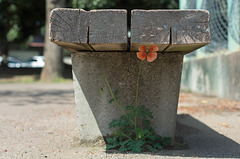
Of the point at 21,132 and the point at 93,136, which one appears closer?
the point at 93,136

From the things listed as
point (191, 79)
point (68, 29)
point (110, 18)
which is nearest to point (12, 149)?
point (68, 29)

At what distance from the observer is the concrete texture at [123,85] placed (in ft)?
7.45

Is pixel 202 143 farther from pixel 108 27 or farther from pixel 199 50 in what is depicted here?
pixel 199 50

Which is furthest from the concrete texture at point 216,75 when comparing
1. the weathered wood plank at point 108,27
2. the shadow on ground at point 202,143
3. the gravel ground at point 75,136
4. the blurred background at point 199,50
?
the weathered wood plank at point 108,27

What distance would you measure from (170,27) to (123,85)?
0.73 m

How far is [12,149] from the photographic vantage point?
7.25 ft

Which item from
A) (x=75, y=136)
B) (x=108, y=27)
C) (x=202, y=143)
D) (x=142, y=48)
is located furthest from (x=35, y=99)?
(x=108, y=27)

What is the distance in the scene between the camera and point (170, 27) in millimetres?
1723

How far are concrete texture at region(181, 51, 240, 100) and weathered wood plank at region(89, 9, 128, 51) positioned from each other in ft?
11.5

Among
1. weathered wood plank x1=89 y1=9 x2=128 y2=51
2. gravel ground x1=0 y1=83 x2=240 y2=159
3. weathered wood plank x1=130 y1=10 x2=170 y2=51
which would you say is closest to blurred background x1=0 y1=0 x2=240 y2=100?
gravel ground x1=0 y1=83 x2=240 y2=159

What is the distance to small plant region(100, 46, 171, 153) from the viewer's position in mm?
2129

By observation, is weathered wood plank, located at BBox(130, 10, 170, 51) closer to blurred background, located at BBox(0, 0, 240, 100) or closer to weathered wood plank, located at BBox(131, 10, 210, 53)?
weathered wood plank, located at BBox(131, 10, 210, 53)

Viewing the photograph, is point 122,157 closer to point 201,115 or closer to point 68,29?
point 68,29

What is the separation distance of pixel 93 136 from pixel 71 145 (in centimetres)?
22
